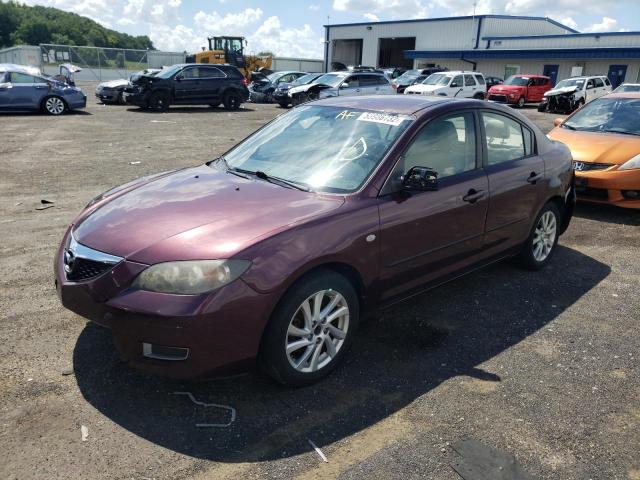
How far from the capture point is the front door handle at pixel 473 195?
13.3 ft

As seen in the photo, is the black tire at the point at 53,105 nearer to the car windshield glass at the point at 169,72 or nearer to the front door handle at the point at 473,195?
the car windshield glass at the point at 169,72

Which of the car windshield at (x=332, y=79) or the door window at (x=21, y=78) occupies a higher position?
the car windshield at (x=332, y=79)

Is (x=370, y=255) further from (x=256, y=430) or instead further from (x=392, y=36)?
(x=392, y=36)

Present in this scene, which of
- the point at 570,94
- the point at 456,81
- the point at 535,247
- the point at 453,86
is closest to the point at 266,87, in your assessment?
the point at 453,86

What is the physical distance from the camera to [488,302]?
4551 mm

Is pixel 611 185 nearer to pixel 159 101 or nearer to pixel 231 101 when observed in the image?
pixel 159 101

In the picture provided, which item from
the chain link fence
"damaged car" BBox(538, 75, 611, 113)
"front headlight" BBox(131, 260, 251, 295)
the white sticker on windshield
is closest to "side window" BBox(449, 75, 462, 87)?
"damaged car" BBox(538, 75, 611, 113)

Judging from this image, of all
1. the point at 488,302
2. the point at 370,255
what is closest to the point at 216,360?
the point at 370,255

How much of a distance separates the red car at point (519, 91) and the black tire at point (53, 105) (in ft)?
68.1

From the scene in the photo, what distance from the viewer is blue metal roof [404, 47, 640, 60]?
35.5m

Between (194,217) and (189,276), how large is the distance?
502mm

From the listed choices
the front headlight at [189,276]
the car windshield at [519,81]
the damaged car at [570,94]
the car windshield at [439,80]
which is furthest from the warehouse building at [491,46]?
the front headlight at [189,276]

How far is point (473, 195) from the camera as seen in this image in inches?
162

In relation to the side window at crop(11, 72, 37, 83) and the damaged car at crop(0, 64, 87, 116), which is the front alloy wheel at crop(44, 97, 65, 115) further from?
the side window at crop(11, 72, 37, 83)
